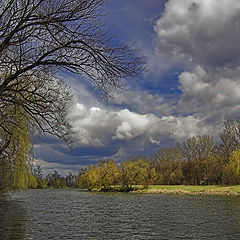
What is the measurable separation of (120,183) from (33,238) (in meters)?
57.1

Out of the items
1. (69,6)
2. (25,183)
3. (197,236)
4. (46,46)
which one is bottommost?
(197,236)

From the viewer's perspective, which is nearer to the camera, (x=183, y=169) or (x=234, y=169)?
(x=234, y=169)

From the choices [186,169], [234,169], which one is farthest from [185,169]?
[234,169]

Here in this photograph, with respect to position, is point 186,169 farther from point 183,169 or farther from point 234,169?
point 234,169

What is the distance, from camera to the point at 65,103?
792 cm

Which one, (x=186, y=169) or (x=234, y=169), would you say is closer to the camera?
(x=234, y=169)

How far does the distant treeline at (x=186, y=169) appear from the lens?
66.9m

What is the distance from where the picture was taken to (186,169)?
269 feet

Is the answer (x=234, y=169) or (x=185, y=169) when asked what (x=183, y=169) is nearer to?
(x=185, y=169)

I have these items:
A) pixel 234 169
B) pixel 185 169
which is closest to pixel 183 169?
pixel 185 169

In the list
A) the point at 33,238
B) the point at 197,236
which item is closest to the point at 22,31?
the point at 33,238

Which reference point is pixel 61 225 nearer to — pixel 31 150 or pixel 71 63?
pixel 31 150

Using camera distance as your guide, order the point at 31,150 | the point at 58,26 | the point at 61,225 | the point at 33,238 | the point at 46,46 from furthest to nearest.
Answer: the point at 31,150 → the point at 61,225 → the point at 33,238 → the point at 46,46 → the point at 58,26

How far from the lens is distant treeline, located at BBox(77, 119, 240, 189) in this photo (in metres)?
66.9
